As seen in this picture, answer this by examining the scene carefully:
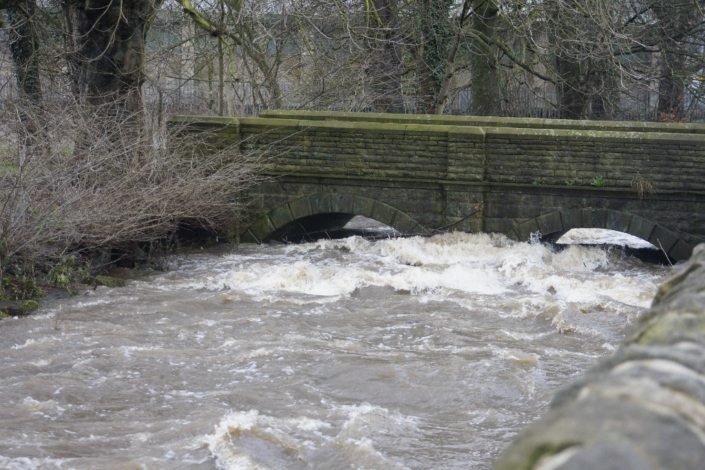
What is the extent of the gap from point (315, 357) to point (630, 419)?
6.32 m

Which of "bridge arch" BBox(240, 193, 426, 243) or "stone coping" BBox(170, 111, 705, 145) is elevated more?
"stone coping" BBox(170, 111, 705, 145)

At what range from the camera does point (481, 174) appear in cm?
1224

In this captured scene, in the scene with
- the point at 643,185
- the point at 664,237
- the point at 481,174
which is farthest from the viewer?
the point at 481,174

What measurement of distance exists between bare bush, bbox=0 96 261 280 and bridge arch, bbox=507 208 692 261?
4.04 meters

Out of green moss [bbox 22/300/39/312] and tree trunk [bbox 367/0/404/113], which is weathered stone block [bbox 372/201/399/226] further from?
tree trunk [bbox 367/0/404/113]

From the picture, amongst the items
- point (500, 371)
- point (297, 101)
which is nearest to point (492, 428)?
point (500, 371)

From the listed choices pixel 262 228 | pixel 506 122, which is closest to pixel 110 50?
pixel 262 228

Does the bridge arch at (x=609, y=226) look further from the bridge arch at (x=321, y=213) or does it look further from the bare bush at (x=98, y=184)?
the bare bush at (x=98, y=184)

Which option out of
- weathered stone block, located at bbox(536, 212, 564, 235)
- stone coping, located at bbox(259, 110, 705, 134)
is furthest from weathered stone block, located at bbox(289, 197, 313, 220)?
weathered stone block, located at bbox(536, 212, 564, 235)

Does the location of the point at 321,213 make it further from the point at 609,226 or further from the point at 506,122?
the point at 609,226

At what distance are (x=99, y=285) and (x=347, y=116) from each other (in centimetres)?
526

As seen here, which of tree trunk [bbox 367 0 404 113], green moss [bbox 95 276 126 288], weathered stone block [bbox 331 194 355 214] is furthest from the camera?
tree trunk [bbox 367 0 404 113]

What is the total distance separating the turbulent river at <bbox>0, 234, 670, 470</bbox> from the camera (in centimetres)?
560

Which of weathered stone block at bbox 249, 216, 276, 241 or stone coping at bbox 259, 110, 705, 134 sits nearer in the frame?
stone coping at bbox 259, 110, 705, 134
